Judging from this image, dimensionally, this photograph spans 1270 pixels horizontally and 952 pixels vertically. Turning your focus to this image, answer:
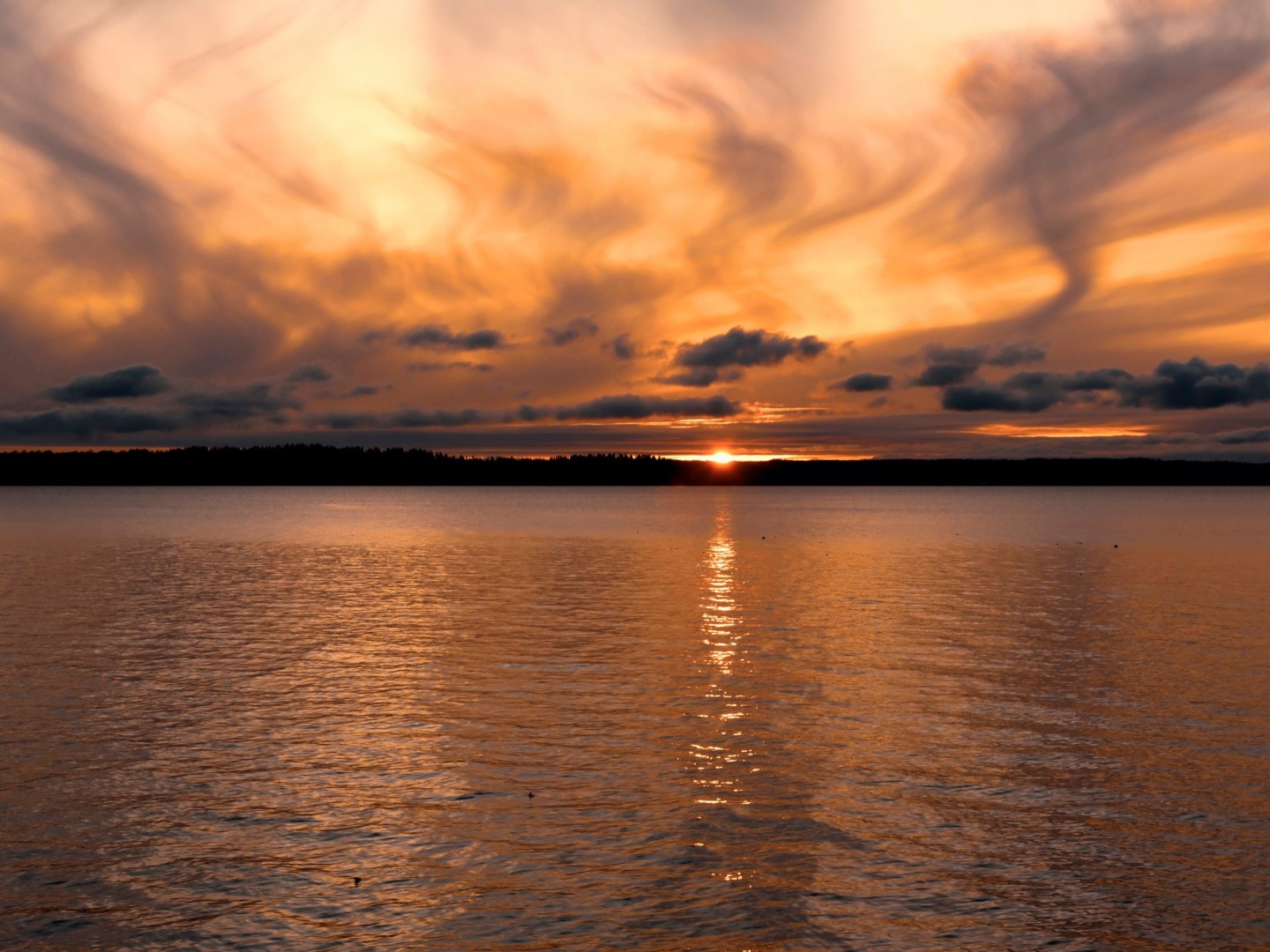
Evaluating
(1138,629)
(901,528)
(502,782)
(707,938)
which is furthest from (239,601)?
(901,528)

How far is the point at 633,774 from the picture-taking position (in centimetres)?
2045

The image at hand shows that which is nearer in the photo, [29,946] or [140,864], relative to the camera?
[29,946]

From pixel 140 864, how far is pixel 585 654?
769 inches

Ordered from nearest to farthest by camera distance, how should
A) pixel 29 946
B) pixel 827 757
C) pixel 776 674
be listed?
pixel 29 946
pixel 827 757
pixel 776 674

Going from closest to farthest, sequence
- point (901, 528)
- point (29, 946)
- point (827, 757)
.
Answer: point (29, 946), point (827, 757), point (901, 528)

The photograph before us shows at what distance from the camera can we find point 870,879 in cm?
1525

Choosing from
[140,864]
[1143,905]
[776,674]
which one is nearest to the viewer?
[1143,905]

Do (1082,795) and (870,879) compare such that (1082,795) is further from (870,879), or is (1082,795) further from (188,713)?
(188,713)

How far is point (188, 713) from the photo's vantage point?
25.8 meters

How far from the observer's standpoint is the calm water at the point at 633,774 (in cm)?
1407

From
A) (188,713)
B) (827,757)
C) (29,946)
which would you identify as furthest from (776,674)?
(29,946)

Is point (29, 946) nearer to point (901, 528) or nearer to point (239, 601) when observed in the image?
point (239, 601)

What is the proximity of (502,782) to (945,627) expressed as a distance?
26.3 m

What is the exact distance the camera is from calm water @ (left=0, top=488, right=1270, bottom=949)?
14070 millimetres
